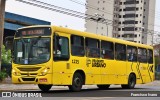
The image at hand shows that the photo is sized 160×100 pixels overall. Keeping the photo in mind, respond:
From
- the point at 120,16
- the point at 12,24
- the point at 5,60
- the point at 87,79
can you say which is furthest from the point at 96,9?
the point at 87,79

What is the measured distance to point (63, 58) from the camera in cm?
2083

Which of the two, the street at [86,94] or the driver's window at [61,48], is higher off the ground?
the driver's window at [61,48]

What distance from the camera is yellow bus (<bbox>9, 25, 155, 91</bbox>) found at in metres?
20.1

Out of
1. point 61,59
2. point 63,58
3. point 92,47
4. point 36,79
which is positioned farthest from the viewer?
point 92,47

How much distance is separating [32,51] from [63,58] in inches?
60.9

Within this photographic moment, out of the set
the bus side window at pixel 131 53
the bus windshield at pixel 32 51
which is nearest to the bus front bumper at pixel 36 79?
the bus windshield at pixel 32 51

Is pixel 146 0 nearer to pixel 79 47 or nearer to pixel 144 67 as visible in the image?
pixel 144 67

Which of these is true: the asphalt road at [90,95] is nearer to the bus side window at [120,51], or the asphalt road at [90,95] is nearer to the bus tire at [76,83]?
the bus tire at [76,83]

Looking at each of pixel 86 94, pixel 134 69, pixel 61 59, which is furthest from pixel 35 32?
pixel 134 69

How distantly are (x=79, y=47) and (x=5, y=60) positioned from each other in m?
9.59

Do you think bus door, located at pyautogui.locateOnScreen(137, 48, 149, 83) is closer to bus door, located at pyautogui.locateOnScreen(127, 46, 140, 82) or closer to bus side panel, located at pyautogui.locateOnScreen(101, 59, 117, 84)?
bus door, located at pyautogui.locateOnScreen(127, 46, 140, 82)

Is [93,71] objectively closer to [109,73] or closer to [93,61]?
[93,61]

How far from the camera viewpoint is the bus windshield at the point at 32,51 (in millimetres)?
20094

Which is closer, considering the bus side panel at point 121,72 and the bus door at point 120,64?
the bus door at point 120,64
